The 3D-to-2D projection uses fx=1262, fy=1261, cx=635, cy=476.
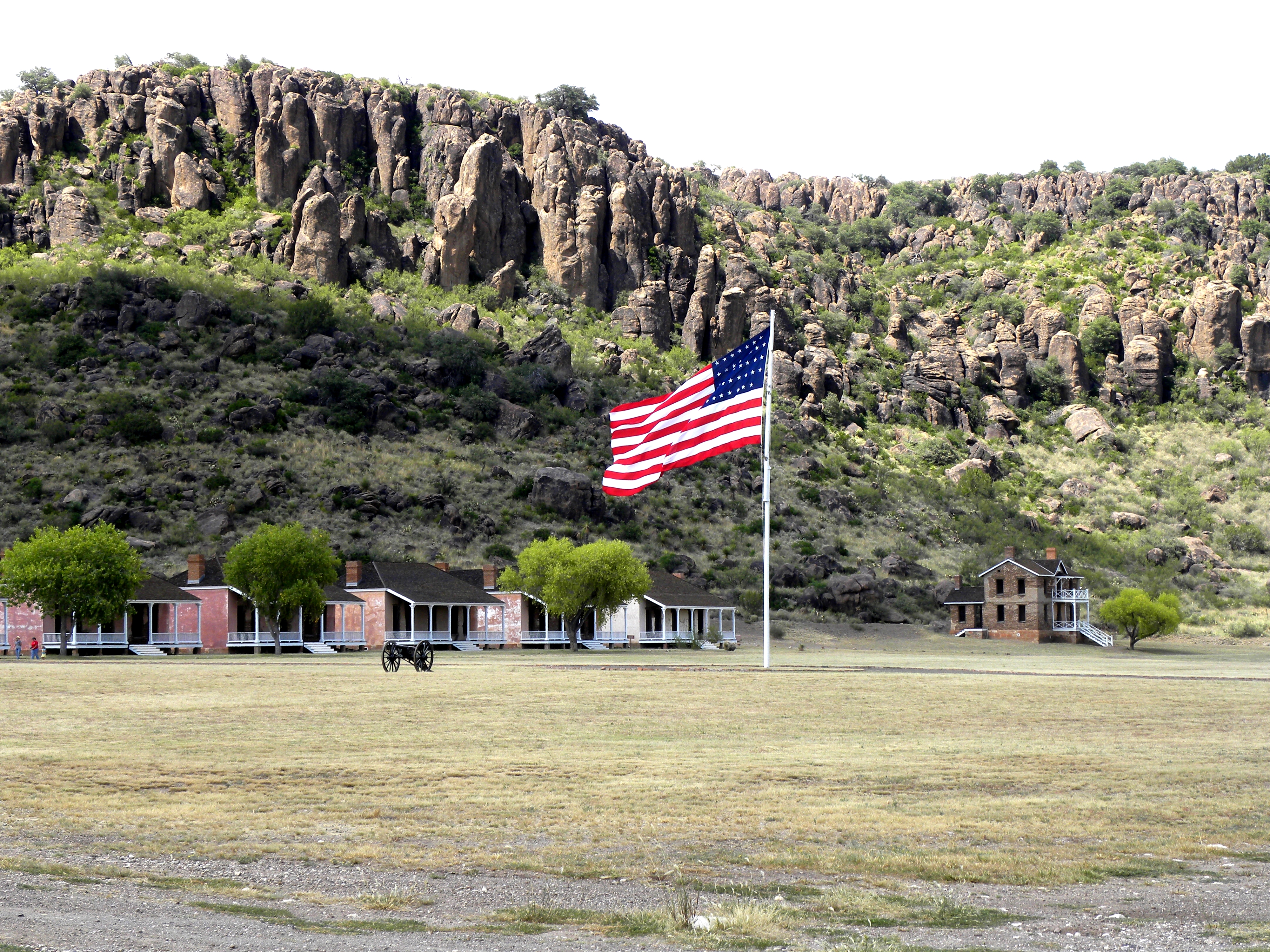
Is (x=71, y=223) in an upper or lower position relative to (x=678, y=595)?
upper

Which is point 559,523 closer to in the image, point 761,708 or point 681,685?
point 681,685

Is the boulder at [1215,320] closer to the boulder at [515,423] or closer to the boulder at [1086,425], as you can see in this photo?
the boulder at [1086,425]

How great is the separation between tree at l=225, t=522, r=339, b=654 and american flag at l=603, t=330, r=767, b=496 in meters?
33.1

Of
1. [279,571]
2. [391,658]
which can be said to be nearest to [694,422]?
[391,658]

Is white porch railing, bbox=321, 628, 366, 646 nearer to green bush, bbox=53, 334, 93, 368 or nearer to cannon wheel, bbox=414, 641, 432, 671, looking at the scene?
cannon wheel, bbox=414, 641, 432, 671

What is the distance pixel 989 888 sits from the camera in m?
11.4

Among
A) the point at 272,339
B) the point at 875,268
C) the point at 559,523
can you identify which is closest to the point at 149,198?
the point at 272,339

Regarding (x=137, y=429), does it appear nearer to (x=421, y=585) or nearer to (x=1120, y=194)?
(x=421, y=585)

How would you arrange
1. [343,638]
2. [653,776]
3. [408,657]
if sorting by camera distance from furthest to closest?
[343,638]
[408,657]
[653,776]

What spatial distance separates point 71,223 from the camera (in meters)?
129

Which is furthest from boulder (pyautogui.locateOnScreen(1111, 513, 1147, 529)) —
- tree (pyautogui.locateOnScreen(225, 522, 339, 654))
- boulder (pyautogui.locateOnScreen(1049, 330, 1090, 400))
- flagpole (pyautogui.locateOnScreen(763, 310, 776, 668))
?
flagpole (pyautogui.locateOnScreen(763, 310, 776, 668))

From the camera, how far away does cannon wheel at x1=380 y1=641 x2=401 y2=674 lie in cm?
4409

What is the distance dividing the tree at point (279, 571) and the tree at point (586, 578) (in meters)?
11.8

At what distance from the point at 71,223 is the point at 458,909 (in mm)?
134194
